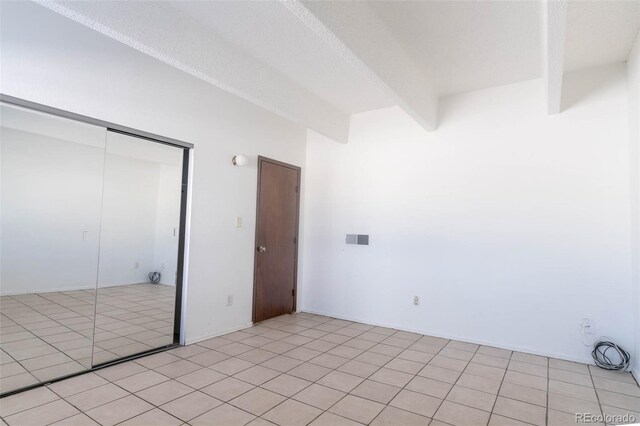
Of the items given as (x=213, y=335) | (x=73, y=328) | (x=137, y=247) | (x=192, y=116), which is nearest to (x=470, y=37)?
(x=192, y=116)

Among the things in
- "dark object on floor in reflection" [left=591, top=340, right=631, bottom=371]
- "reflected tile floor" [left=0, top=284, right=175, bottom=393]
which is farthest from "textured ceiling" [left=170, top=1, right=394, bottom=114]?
"dark object on floor in reflection" [left=591, top=340, right=631, bottom=371]

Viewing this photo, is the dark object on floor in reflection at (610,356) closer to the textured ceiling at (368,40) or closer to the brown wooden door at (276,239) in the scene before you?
the textured ceiling at (368,40)

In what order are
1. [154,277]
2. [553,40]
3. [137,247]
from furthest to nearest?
[154,277] → [137,247] → [553,40]

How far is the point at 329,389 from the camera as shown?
244 centimetres

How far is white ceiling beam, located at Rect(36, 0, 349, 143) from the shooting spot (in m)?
1.97

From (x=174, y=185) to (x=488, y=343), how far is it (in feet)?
11.9

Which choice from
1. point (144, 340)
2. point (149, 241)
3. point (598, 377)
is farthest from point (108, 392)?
point (598, 377)

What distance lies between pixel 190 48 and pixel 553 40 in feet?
8.04

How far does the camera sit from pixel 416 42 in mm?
2797

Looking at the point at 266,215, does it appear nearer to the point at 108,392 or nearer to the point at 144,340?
the point at 144,340

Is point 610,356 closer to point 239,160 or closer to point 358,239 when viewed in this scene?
point 358,239

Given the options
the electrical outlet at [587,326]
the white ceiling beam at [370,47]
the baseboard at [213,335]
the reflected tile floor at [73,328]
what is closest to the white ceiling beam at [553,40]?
the white ceiling beam at [370,47]

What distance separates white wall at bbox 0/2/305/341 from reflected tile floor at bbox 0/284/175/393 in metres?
0.37

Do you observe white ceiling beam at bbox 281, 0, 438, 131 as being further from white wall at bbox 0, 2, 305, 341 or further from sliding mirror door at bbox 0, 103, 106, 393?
sliding mirror door at bbox 0, 103, 106, 393
